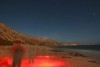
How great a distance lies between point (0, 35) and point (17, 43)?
4681 cm

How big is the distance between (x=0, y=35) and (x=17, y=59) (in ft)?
153

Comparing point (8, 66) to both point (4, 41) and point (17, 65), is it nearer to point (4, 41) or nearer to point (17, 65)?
point (17, 65)

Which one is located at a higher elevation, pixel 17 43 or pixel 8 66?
pixel 17 43

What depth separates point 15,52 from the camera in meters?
11.8

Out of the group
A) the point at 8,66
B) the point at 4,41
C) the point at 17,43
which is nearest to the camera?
the point at 17,43

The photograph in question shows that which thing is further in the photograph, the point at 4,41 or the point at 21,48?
the point at 4,41

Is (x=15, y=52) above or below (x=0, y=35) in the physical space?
below

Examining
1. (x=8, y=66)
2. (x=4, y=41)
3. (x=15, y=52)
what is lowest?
(x=8, y=66)

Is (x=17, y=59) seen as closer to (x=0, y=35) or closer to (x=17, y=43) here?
(x=17, y=43)

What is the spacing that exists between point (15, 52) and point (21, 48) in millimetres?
472

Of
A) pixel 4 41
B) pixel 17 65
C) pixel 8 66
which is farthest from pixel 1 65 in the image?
pixel 4 41

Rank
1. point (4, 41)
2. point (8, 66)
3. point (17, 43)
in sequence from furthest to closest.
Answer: point (4, 41) → point (8, 66) → point (17, 43)

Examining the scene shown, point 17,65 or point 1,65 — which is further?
point 1,65

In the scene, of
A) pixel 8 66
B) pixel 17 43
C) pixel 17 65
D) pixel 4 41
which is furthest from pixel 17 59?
pixel 4 41
